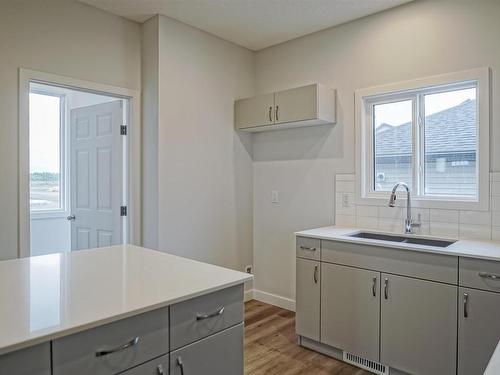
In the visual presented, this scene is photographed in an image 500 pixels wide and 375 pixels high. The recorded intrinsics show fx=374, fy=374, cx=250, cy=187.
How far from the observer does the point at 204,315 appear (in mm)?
1478

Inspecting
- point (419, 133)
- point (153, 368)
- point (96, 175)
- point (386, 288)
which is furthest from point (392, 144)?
point (96, 175)

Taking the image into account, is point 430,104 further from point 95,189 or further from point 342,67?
point 95,189

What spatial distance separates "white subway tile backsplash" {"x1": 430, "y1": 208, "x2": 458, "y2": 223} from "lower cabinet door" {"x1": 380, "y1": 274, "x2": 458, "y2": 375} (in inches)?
25.9

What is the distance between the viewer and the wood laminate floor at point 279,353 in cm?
261

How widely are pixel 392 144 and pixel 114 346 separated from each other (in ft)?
8.79

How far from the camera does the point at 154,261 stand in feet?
6.23

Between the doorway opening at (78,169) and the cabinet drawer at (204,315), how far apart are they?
6.66 ft

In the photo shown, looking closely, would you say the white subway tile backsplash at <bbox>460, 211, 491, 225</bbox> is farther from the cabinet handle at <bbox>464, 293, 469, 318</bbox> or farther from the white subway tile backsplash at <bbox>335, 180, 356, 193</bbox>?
the white subway tile backsplash at <bbox>335, 180, 356, 193</bbox>

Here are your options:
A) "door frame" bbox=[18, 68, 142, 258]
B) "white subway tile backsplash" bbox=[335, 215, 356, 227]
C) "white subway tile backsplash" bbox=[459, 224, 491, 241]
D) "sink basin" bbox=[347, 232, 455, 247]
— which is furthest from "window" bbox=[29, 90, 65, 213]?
"white subway tile backsplash" bbox=[459, 224, 491, 241]

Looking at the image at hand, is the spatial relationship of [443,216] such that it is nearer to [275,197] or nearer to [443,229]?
[443,229]

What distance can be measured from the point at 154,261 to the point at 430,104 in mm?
2410

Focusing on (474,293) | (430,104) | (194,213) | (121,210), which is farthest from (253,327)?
(430,104)

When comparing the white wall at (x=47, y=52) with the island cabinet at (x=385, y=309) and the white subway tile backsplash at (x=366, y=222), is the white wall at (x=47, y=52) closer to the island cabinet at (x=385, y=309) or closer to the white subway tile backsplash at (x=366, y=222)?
the island cabinet at (x=385, y=309)

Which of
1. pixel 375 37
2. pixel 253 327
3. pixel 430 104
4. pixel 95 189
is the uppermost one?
pixel 375 37
